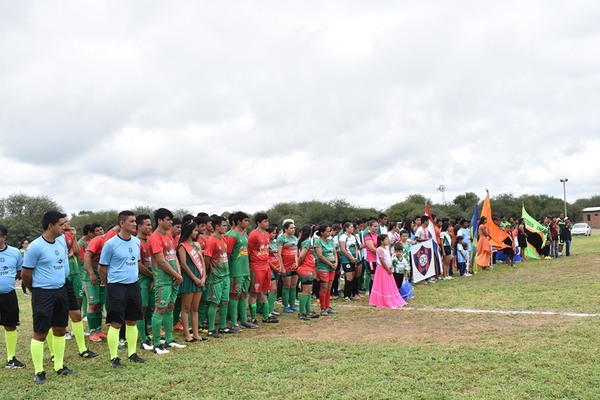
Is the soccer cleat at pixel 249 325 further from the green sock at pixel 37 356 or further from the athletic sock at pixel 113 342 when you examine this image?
the green sock at pixel 37 356

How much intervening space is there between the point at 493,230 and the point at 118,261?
16.2 m

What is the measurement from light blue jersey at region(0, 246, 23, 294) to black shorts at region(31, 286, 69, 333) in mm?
1051

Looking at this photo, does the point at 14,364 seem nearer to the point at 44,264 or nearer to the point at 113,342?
the point at 113,342

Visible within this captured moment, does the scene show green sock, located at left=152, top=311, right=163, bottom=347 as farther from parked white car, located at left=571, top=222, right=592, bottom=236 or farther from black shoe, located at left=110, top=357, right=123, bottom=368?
parked white car, located at left=571, top=222, right=592, bottom=236

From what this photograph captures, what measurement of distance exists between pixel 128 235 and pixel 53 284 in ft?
3.57

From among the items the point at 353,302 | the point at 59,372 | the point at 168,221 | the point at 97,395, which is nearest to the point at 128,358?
the point at 59,372

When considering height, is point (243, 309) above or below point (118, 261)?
below

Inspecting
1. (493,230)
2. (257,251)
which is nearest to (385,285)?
(257,251)

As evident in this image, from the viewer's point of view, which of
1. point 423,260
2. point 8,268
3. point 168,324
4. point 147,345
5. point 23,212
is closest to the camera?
point 8,268

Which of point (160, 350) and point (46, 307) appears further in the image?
point (160, 350)

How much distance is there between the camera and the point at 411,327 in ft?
28.5

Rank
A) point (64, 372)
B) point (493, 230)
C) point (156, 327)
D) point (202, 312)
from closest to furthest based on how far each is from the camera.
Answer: point (64, 372) < point (156, 327) < point (202, 312) < point (493, 230)

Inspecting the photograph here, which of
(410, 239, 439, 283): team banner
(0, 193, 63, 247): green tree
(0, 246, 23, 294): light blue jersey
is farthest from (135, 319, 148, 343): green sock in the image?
(0, 193, 63, 247): green tree

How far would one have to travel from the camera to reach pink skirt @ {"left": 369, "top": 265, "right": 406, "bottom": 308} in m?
11.4
